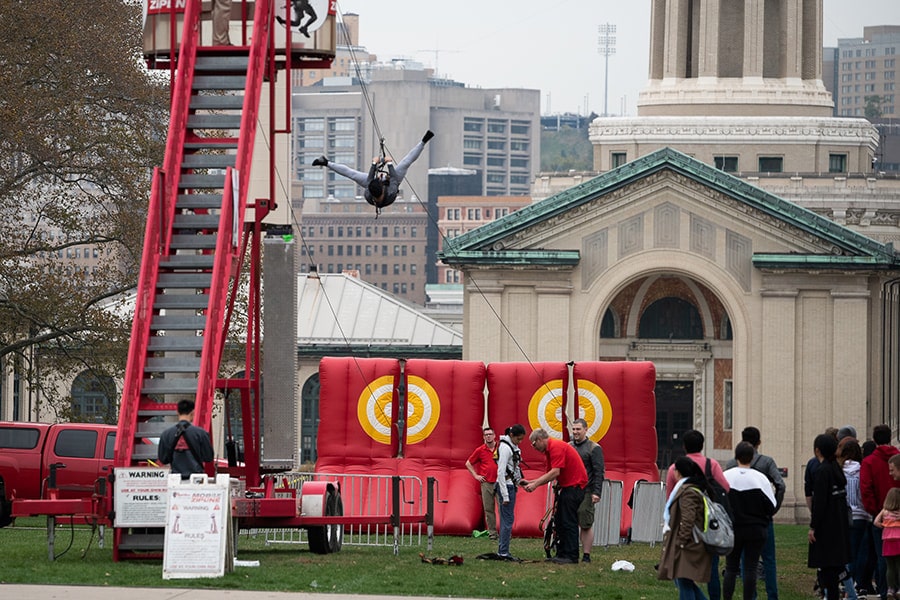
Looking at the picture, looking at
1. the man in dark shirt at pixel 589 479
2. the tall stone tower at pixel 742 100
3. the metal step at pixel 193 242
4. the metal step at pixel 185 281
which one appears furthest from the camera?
the tall stone tower at pixel 742 100

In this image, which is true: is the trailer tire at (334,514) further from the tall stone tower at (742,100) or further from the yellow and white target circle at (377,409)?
the tall stone tower at (742,100)

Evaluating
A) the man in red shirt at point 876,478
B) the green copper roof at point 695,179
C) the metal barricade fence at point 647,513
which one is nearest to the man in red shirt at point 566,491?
the man in red shirt at point 876,478

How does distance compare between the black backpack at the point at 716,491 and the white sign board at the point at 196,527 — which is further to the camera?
the white sign board at the point at 196,527

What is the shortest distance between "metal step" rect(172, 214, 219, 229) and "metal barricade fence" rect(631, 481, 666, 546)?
9.36 meters

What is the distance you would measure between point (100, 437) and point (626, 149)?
5173 cm

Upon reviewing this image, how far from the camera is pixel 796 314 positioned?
6538 cm

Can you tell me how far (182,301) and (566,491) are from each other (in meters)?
5.64

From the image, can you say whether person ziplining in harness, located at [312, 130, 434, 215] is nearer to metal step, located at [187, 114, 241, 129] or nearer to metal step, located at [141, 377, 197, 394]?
metal step, located at [187, 114, 241, 129]

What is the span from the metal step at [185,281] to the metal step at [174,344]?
682 mm

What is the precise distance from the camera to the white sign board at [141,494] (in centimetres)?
2262

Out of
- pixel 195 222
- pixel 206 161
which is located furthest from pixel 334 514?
pixel 206 161

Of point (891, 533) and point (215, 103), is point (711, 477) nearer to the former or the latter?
point (891, 533)

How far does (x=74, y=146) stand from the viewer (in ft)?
149

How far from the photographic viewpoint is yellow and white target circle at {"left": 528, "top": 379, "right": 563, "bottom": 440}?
110 feet
